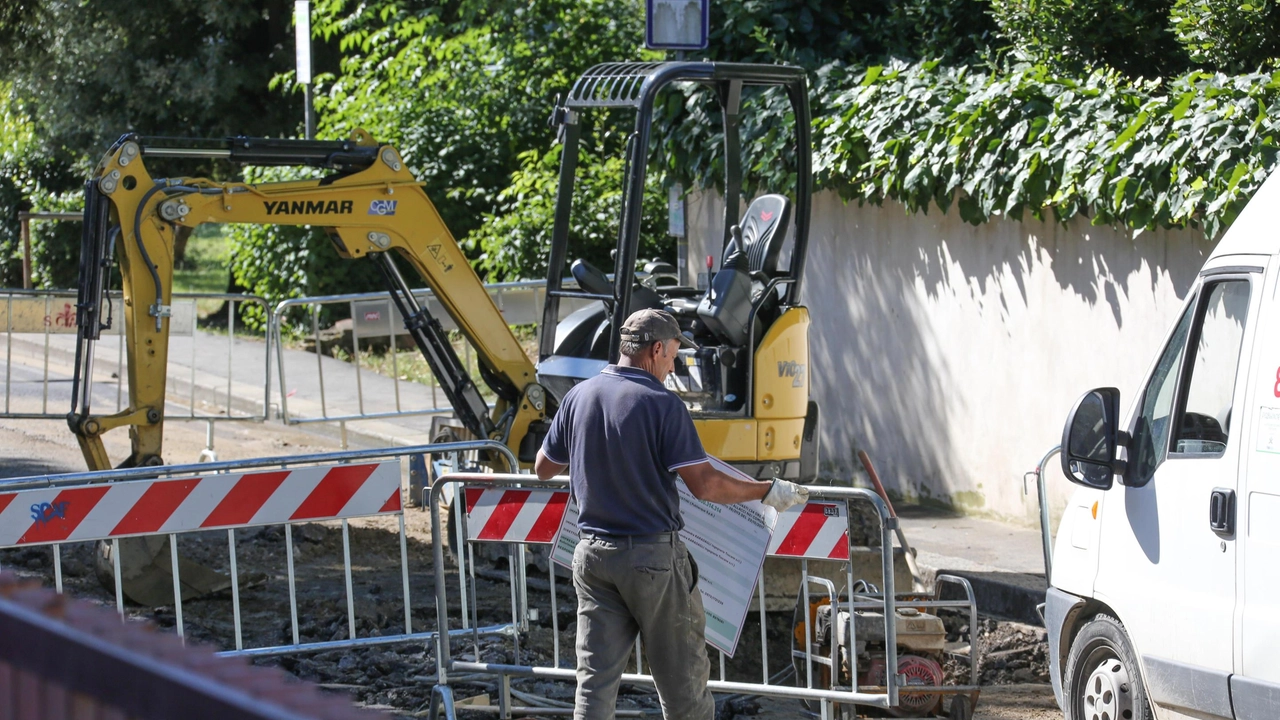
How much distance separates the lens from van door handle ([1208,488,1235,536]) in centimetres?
434

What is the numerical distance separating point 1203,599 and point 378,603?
15.3 ft

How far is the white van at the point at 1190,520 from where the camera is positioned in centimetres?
427

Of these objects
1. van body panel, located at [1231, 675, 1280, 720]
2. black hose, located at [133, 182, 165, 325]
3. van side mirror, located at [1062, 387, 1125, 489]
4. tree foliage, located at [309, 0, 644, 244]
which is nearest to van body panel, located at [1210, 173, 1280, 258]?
van side mirror, located at [1062, 387, 1125, 489]

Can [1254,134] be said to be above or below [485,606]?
above

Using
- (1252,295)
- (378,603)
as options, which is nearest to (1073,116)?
(1252,295)

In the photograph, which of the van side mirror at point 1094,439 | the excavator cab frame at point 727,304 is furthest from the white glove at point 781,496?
the excavator cab frame at point 727,304

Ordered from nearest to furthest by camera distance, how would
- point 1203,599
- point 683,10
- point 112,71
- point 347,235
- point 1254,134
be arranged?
point 1203,599
point 1254,134
point 347,235
point 683,10
point 112,71

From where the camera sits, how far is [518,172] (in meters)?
16.3

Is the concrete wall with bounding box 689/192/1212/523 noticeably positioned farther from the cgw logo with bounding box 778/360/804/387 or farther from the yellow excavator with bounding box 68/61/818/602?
the cgw logo with bounding box 778/360/804/387

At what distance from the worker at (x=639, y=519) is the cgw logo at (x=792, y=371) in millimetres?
3143

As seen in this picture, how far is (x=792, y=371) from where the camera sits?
26.2 feet

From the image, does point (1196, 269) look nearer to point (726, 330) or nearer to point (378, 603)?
point (726, 330)

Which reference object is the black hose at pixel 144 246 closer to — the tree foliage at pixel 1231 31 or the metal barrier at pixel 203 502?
the metal barrier at pixel 203 502

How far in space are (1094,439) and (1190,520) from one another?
528 millimetres
